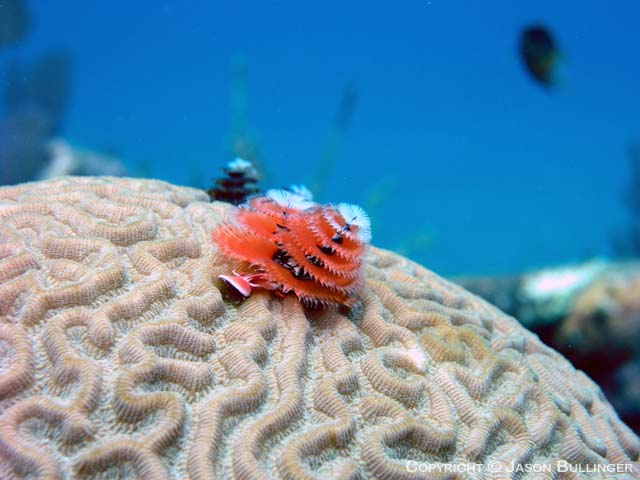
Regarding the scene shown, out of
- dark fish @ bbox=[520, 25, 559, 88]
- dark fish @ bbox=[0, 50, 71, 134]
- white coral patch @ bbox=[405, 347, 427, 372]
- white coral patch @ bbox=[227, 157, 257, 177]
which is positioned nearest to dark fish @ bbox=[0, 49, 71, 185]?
dark fish @ bbox=[0, 50, 71, 134]

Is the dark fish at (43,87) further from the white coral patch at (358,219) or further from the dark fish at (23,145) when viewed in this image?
the white coral patch at (358,219)

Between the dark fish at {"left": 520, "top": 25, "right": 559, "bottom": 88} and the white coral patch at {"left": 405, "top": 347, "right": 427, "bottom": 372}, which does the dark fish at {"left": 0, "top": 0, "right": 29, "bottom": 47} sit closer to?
the dark fish at {"left": 520, "top": 25, "right": 559, "bottom": 88}

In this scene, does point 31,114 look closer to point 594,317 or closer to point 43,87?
point 43,87

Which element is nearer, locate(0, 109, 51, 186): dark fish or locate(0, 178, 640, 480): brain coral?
locate(0, 178, 640, 480): brain coral

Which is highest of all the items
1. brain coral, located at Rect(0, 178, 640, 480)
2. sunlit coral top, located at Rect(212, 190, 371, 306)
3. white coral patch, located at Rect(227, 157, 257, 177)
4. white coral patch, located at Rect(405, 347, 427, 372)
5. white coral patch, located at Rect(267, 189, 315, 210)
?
white coral patch, located at Rect(227, 157, 257, 177)

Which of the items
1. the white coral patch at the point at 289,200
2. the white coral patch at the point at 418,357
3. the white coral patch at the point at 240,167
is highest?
the white coral patch at the point at 240,167

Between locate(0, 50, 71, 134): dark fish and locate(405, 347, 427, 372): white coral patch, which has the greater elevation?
locate(0, 50, 71, 134): dark fish

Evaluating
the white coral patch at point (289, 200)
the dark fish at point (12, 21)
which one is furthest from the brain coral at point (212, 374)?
the dark fish at point (12, 21)
